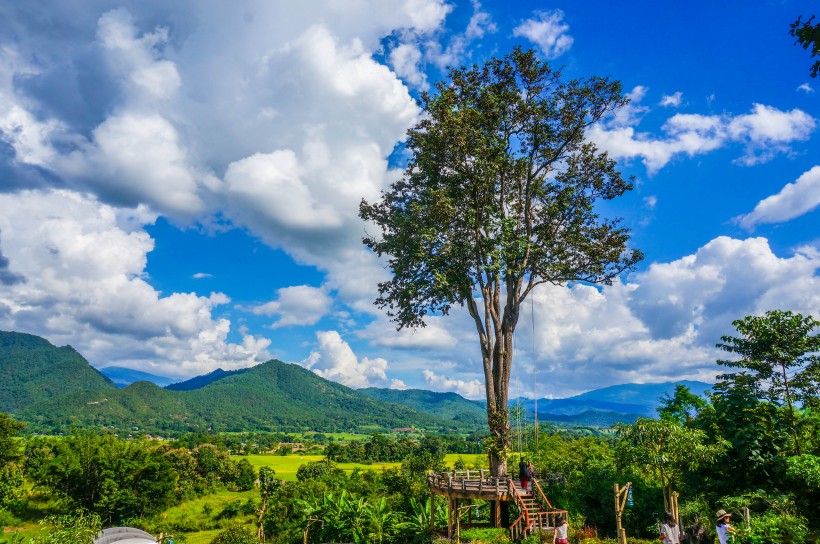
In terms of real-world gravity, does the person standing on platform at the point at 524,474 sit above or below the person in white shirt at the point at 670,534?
above

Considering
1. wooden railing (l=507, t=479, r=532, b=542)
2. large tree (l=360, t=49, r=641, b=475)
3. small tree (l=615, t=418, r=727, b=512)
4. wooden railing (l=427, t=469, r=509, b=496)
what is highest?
large tree (l=360, t=49, r=641, b=475)

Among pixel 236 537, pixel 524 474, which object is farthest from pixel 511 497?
pixel 236 537

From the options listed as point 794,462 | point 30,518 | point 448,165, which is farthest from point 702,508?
point 30,518

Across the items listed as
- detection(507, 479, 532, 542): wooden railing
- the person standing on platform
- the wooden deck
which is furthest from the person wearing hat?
the person standing on platform

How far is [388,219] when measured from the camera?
80.0 feet

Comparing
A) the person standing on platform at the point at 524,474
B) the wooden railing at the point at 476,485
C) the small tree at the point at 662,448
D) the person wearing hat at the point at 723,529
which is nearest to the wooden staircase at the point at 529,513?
the person standing on platform at the point at 524,474

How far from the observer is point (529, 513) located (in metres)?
17.9

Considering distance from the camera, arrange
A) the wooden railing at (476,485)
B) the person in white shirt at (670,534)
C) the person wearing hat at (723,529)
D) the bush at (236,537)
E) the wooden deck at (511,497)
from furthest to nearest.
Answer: the bush at (236,537)
the wooden railing at (476,485)
the wooden deck at (511,497)
the person in white shirt at (670,534)
the person wearing hat at (723,529)

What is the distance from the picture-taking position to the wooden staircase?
57.8 ft

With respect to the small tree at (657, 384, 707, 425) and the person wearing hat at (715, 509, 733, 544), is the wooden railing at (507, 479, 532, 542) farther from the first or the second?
the small tree at (657, 384, 707, 425)

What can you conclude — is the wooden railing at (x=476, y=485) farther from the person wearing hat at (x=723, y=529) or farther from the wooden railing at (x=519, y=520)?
the person wearing hat at (x=723, y=529)

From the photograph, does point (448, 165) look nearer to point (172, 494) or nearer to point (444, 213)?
point (444, 213)

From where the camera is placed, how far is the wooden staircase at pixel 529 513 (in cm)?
1761

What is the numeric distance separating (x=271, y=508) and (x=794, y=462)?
114 ft
